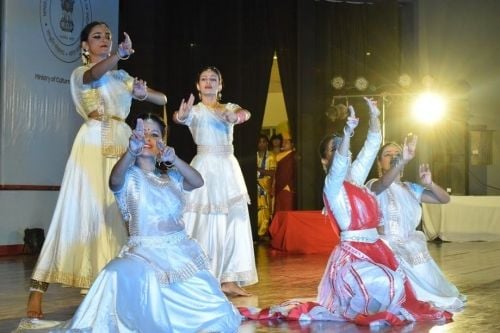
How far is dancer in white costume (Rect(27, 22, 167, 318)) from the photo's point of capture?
3.56 meters

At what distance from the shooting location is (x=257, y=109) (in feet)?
28.1

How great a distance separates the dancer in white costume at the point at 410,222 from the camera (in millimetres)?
3924

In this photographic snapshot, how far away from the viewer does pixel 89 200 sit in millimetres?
3629

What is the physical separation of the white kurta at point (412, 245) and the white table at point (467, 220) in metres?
5.07

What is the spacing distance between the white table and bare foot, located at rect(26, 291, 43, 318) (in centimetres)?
652

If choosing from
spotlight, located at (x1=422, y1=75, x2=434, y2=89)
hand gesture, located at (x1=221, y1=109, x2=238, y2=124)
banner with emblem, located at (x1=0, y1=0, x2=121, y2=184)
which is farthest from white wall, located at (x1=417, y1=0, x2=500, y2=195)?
hand gesture, located at (x1=221, y1=109, x2=238, y2=124)

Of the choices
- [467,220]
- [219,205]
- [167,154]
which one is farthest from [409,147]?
[467,220]

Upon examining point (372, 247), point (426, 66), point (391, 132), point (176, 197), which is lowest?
point (372, 247)

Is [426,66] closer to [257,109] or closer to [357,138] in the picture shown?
[357,138]

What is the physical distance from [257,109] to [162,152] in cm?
580

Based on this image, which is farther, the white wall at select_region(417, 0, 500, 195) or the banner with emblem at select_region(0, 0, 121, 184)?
the white wall at select_region(417, 0, 500, 195)

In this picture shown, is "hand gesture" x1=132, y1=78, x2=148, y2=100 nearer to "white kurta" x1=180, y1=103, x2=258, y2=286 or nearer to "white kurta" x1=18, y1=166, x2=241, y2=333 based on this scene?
"white kurta" x1=18, y1=166, x2=241, y2=333

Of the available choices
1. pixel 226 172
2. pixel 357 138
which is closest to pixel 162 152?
pixel 226 172

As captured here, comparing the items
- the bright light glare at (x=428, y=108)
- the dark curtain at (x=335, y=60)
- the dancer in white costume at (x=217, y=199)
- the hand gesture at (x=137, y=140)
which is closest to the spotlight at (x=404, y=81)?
the dark curtain at (x=335, y=60)
